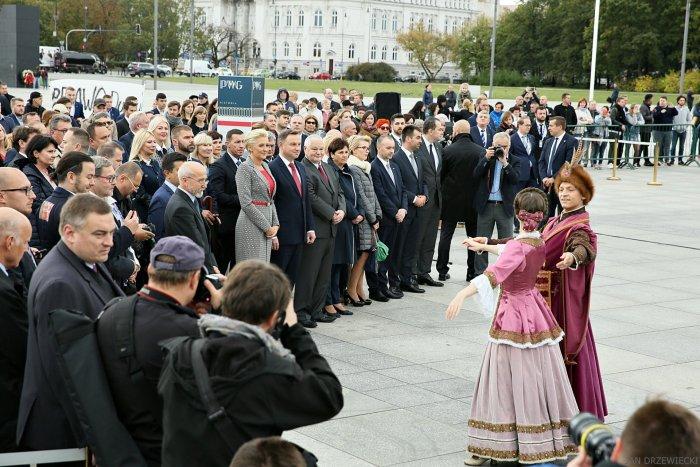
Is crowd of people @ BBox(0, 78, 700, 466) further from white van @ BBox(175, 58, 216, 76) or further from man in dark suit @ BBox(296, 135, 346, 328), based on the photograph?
white van @ BBox(175, 58, 216, 76)

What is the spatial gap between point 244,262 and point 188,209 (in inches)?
176

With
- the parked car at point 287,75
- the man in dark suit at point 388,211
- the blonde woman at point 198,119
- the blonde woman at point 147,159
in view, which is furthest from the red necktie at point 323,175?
the parked car at point 287,75

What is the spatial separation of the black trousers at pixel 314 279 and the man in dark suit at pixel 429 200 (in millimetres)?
2060

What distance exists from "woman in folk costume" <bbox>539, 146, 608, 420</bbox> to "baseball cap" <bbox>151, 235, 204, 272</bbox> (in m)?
3.97

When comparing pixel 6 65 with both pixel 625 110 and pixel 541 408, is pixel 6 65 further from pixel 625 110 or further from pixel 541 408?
pixel 541 408

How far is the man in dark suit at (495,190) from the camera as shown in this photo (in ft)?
45.1

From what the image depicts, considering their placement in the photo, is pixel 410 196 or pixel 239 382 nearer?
pixel 239 382

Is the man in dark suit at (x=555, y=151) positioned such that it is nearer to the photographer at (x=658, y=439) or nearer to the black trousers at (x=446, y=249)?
the black trousers at (x=446, y=249)

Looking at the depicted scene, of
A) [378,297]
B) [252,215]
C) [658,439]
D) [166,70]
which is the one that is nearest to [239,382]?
[658,439]

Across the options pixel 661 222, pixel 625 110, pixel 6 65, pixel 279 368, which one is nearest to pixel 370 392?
pixel 279 368

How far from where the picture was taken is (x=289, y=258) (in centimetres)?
1128

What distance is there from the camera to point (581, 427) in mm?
3234

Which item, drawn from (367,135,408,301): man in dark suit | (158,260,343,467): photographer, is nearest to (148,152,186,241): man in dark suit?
(367,135,408,301): man in dark suit

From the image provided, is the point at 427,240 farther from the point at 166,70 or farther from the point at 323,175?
the point at 166,70
